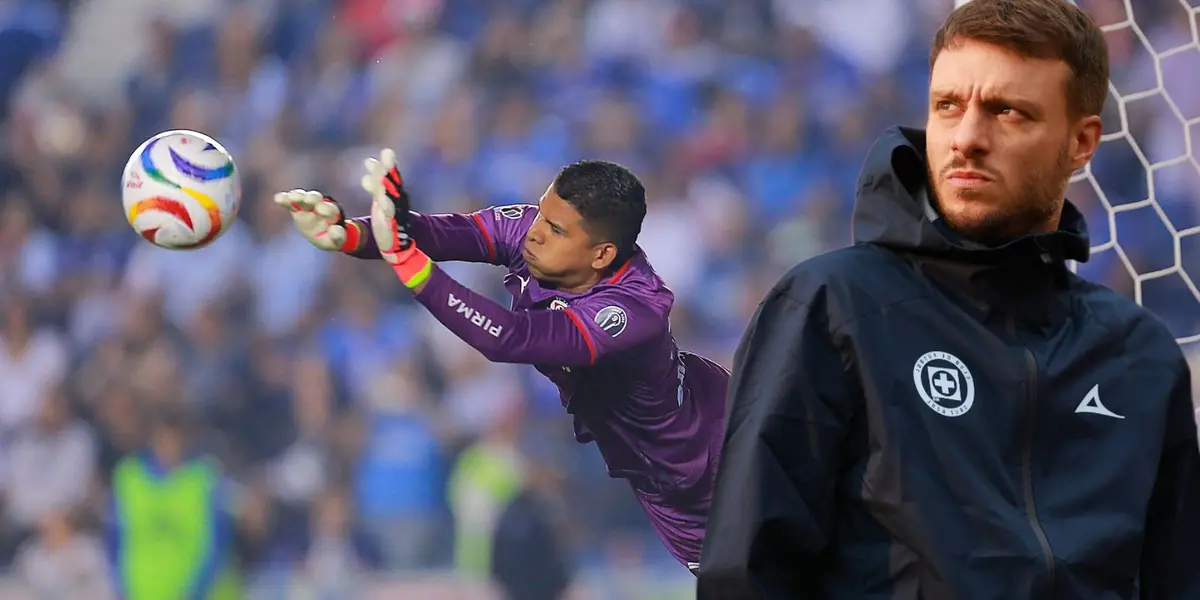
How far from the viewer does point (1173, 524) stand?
3.50 feet

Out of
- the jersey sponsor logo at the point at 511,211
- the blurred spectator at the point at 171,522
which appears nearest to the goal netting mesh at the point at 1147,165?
the jersey sponsor logo at the point at 511,211

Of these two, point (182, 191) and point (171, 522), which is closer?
point (182, 191)

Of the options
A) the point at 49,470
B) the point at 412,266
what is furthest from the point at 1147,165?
the point at 49,470

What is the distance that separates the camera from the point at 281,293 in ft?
8.95

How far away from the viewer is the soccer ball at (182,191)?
8.36 feet

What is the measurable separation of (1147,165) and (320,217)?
1.65 metres

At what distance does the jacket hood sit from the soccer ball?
70.2 inches

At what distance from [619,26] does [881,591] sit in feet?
6.43

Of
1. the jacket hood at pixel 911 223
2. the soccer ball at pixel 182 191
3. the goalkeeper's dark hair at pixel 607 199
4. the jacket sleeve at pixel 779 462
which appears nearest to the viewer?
the jacket sleeve at pixel 779 462

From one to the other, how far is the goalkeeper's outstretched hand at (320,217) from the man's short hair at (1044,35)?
5.74 ft

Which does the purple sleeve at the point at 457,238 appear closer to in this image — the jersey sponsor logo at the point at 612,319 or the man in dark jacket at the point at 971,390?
the jersey sponsor logo at the point at 612,319

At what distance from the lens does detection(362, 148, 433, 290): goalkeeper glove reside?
2662mm

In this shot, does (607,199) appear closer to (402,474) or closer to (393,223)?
(393,223)

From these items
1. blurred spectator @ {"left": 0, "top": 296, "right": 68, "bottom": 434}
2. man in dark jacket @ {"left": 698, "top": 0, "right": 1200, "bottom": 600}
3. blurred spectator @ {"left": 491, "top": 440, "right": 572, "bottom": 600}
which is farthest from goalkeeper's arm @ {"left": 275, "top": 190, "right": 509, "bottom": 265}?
man in dark jacket @ {"left": 698, "top": 0, "right": 1200, "bottom": 600}
